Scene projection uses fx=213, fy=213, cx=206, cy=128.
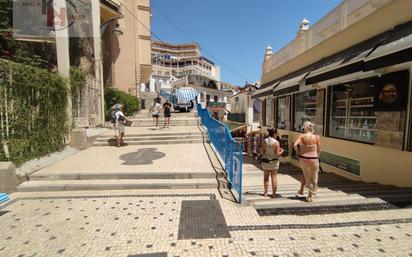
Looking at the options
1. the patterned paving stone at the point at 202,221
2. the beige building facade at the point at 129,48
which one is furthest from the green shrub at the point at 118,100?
the patterned paving stone at the point at 202,221

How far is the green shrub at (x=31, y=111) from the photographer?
17.8 feet

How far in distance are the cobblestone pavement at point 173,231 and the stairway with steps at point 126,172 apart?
0.66 m

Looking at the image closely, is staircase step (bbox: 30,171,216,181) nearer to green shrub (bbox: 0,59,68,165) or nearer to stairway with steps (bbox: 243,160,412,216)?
green shrub (bbox: 0,59,68,165)

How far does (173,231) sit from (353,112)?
6.26 meters

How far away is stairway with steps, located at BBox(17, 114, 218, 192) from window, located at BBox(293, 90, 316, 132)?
4.56 metres

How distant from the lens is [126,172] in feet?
18.0

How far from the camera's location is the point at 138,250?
2799mm

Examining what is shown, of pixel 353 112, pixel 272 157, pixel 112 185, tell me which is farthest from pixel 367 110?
pixel 112 185

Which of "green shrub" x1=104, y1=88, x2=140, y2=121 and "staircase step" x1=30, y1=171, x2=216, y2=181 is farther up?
"green shrub" x1=104, y1=88, x2=140, y2=121

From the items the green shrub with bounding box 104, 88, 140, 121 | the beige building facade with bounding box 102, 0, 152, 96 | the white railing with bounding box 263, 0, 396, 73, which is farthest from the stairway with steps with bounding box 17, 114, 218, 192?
the beige building facade with bounding box 102, 0, 152, 96

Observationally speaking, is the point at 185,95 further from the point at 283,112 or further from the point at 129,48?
the point at 283,112

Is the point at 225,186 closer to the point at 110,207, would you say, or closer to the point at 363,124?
the point at 110,207

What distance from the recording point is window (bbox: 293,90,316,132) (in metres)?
8.43

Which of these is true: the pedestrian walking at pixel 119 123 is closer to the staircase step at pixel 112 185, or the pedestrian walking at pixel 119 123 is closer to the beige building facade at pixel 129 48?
the staircase step at pixel 112 185
